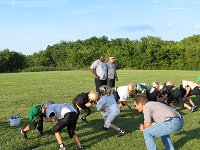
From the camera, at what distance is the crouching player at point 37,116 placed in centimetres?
874

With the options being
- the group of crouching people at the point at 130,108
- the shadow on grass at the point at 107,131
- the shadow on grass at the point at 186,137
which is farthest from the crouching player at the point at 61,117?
the shadow on grass at the point at 186,137

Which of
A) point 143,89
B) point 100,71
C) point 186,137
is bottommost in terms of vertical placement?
point 186,137

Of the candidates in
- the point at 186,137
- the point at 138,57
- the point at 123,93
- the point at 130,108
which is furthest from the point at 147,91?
the point at 138,57

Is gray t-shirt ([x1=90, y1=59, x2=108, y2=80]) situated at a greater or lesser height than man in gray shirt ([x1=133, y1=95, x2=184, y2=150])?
greater

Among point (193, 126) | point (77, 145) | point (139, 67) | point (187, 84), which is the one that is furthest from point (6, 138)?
point (139, 67)

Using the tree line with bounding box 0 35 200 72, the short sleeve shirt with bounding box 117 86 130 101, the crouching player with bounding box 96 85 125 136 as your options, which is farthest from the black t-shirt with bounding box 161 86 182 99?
the tree line with bounding box 0 35 200 72

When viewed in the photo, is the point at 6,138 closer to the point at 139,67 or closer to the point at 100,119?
the point at 100,119

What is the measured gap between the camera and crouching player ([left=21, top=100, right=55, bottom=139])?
8742mm

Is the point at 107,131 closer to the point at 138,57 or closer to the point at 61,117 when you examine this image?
the point at 61,117

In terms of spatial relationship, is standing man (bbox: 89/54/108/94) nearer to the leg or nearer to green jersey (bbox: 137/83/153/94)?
green jersey (bbox: 137/83/153/94)

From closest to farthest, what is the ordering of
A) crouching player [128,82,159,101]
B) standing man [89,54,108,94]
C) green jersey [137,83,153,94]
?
1. crouching player [128,82,159,101]
2. green jersey [137,83,153,94]
3. standing man [89,54,108,94]

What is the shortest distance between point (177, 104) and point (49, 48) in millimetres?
79689

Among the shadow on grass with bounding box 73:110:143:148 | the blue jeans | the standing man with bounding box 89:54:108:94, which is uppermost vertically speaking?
the standing man with bounding box 89:54:108:94

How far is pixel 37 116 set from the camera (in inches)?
362
